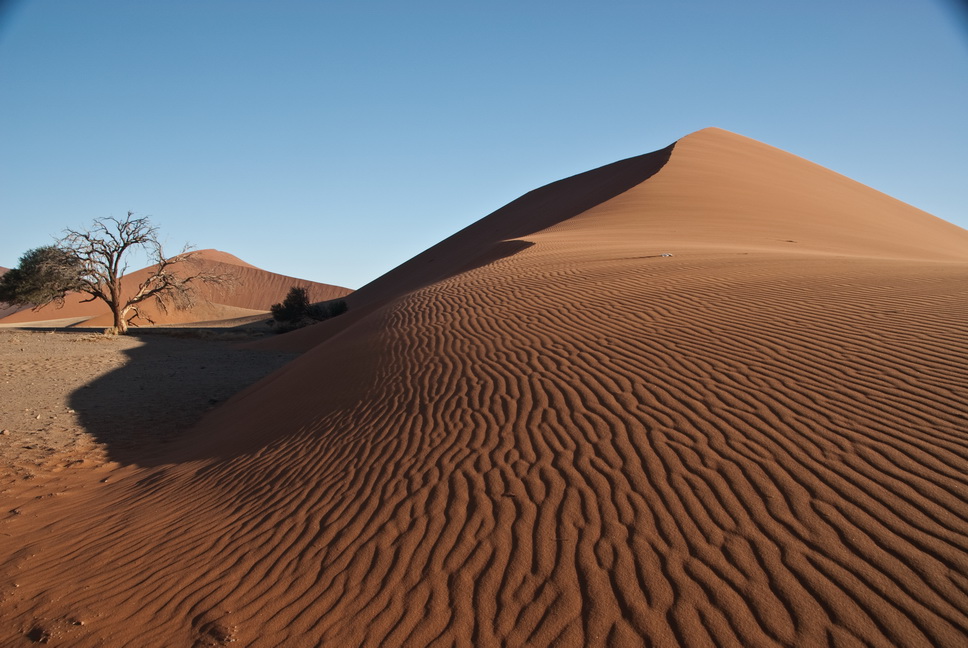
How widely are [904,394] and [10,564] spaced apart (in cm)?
741

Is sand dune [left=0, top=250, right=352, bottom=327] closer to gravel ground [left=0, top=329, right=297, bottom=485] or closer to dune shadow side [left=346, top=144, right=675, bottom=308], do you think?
dune shadow side [left=346, top=144, right=675, bottom=308]

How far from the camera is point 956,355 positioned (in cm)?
619

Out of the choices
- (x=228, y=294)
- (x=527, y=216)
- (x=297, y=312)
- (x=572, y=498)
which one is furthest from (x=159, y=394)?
(x=228, y=294)

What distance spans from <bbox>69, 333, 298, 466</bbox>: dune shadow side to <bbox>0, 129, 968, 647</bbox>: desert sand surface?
52 cm

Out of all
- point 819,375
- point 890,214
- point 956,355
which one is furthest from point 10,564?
point 890,214

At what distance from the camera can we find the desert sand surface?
3695 millimetres

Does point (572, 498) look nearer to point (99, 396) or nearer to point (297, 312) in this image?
point (99, 396)

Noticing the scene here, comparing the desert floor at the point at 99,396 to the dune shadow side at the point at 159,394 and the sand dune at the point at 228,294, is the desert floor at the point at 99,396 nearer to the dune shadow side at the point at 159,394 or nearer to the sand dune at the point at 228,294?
the dune shadow side at the point at 159,394

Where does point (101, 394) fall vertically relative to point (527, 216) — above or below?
below

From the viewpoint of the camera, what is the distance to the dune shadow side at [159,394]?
9633 mm

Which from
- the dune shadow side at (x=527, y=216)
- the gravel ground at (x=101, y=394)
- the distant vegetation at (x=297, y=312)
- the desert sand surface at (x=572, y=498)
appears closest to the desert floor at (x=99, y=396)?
the gravel ground at (x=101, y=394)

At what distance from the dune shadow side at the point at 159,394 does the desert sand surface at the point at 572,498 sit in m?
0.52

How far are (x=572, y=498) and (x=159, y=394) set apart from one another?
10735mm

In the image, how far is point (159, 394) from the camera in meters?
13.0
